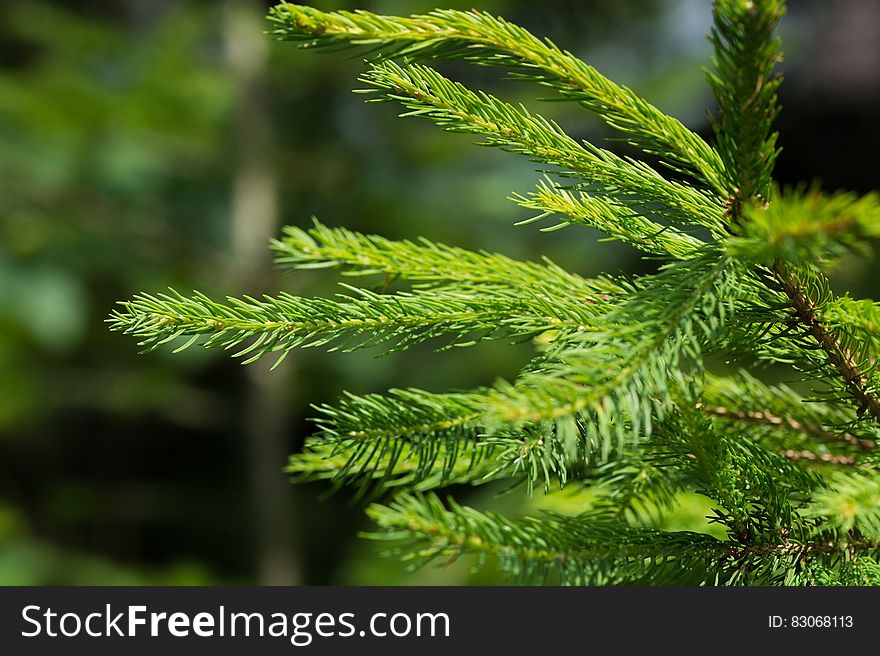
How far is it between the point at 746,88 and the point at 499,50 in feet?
0.45

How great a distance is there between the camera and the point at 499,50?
1.48 feet

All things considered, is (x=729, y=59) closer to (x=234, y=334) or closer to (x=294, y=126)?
(x=234, y=334)

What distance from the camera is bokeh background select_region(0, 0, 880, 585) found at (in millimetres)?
2369

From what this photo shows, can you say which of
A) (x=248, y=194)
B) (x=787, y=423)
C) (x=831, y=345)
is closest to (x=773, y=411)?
(x=787, y=423)

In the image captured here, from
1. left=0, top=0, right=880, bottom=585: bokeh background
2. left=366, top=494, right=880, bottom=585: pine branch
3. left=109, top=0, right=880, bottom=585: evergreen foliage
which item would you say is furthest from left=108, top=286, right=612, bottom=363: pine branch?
left=0, top=0, right=880, bottom=585: bokeh background

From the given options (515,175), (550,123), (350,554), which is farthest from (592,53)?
(550,123)

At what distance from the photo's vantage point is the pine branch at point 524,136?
0.47m

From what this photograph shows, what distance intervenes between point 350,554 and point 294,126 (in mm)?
1756

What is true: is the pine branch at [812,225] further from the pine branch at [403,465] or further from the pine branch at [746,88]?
the pine branch at [403,465]

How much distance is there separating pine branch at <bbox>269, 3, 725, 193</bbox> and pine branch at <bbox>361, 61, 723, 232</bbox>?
0.05 ft

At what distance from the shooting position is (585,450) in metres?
0.41

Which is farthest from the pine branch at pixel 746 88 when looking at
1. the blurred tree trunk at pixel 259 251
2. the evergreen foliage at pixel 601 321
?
the blurred tree trunk at pixel 259 251

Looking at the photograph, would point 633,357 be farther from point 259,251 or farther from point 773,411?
point 259,251

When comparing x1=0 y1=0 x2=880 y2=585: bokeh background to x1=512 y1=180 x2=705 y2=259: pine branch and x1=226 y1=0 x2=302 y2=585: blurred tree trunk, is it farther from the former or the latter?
x1=512 y1=180 x2=705 y2=259: pine branch
